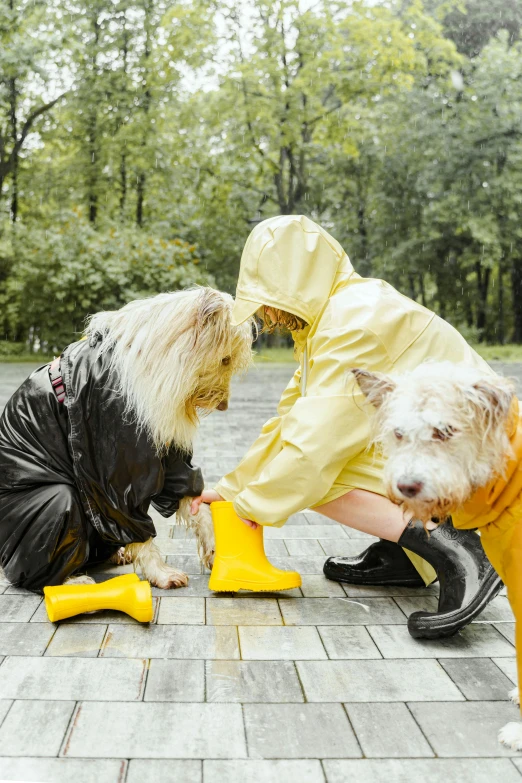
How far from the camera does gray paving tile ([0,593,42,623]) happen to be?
3395 mm

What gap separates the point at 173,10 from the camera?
20922mm

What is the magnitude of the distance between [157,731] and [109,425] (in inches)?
56.2

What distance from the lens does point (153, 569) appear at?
3.83m

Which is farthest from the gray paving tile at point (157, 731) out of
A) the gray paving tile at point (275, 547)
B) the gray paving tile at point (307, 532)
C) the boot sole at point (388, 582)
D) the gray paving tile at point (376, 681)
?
the gray paving tile at point (307, 532)

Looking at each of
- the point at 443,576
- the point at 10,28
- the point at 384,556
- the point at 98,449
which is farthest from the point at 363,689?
the point at 10,28

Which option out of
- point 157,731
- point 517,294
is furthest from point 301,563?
point 517,294

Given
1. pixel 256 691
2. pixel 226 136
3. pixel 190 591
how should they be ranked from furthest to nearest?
pixel 226 136
pixel 190 591
pixel 256 691

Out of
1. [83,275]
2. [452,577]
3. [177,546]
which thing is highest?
[83,275]

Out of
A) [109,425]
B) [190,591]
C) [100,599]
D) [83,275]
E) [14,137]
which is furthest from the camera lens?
[14,137]

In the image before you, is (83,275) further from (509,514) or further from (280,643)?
(509,514)

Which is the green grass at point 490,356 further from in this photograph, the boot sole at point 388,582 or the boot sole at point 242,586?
the boot sole at point 242,586

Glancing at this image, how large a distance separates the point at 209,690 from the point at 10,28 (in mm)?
18649

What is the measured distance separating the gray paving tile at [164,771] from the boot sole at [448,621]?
1211 millimetres

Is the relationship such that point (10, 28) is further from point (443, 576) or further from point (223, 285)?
point (443, 576)
